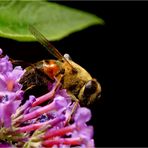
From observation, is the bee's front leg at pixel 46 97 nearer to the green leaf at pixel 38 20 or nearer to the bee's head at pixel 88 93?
the bee's head at pixel 88 93

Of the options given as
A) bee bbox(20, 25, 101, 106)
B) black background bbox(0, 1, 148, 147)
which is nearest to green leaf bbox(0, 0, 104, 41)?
bee bbox(20, 25, 101, 106)

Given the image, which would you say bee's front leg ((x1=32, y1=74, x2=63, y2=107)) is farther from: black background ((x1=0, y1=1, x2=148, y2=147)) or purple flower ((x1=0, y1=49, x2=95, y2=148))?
black background ((x1=0, y1=1, x2=148, y2=147))

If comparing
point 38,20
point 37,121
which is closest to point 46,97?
point 37,121

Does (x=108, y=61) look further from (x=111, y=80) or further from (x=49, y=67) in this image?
(x=49, y=67)

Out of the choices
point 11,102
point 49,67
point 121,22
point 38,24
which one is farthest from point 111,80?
point 11,102

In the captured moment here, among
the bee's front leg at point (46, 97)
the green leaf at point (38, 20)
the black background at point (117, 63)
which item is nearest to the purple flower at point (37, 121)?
the bee's front leg at point (46, 97)

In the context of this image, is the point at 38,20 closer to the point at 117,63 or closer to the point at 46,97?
the point at 46,97
